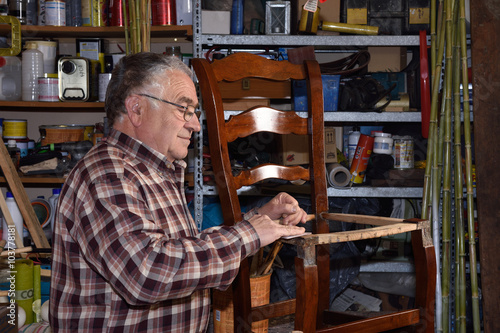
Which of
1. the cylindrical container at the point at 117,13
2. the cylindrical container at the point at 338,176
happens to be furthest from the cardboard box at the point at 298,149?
the cylindrical container at the point at 117,13

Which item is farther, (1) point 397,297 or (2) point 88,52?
(2) point 88,52

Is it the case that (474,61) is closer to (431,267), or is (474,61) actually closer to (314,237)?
(431,267)

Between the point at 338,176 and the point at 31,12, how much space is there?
193cm

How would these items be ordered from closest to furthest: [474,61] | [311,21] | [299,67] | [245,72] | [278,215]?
[278,215] < [245,72] < [299,67] < [474,61] < [311,21]

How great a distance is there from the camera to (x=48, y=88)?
9.54 ft

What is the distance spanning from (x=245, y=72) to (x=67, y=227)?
0.82 meters

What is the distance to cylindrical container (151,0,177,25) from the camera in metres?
2.85

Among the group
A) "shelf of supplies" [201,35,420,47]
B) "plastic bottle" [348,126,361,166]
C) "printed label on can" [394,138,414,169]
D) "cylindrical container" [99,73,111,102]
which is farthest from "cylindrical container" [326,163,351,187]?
"cylindrical container" [99,73,111,102]

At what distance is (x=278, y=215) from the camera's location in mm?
1544

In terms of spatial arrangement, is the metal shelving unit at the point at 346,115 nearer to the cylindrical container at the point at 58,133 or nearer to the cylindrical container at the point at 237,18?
the cylindrical container at the point at 237,18

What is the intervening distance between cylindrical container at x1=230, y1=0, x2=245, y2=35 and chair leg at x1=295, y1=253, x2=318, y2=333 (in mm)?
1729

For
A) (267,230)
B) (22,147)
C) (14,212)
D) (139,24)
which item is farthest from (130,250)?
(22,147)

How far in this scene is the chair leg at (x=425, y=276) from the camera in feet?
4.90

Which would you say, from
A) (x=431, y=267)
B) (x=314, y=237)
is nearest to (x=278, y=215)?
(x=314, y=237)
